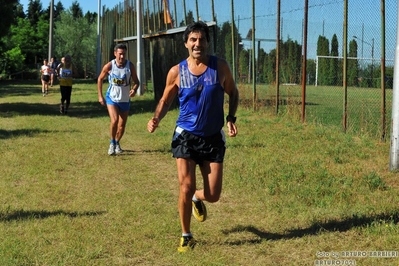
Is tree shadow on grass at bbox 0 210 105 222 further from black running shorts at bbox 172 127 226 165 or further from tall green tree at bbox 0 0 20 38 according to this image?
tall green tree at bbox 0 0 20 38

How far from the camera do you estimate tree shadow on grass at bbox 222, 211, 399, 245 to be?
5742mm

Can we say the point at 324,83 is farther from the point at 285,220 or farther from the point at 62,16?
the point at 62,16

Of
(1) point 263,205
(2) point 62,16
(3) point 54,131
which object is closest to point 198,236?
(1) point 263,205

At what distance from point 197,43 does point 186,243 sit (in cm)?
186

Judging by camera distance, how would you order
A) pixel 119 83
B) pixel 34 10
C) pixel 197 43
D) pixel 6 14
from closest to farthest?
pixel 197 43 → pixel 119 83 → pixel 6 14 → pixel 34 10

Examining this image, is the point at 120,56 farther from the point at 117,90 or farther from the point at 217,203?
the point at 217,203

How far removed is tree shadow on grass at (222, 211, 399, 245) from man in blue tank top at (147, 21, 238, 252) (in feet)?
2.02

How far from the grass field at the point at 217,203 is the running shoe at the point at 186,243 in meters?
0.09

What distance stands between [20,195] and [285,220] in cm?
345

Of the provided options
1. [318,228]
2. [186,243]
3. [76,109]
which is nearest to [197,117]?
[186,243]

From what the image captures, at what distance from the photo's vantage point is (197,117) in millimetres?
5414

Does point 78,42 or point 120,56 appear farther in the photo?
point 78,42

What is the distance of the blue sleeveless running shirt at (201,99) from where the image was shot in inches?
211

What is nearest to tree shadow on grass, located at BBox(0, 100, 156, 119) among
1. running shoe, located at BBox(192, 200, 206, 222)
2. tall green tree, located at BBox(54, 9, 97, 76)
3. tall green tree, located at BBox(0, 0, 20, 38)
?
tall green tree, located at BBox(0, 0, 20, 38)
